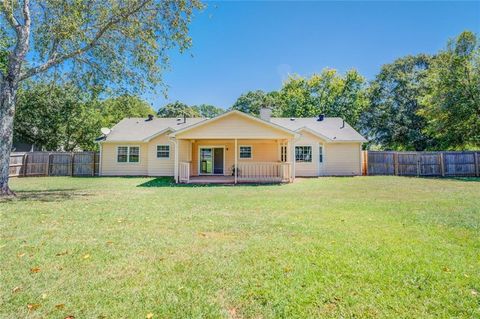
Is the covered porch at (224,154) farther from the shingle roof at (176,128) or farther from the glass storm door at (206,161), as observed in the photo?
the shingle roof at (176,128)

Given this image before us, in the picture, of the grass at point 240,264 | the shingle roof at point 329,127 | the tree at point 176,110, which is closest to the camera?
the grass at point 240,264

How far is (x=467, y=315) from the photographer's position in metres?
2.62

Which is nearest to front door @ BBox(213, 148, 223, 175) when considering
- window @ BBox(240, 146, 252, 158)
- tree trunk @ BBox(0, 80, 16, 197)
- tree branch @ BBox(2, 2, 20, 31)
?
window @ BBox(240, 146, 252, 158)

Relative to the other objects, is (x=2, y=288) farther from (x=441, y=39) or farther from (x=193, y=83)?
(x=441, y=39)

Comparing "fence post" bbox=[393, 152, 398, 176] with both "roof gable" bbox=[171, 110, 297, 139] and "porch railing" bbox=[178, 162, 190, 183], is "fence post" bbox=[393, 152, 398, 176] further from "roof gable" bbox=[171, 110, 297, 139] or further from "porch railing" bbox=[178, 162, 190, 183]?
"porch railing" bbox=[178, 162, 190, 183]

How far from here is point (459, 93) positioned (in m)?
19.8

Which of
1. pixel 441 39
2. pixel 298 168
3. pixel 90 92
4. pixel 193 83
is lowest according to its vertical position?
pixel 298 168

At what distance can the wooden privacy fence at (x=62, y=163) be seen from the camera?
19734mm

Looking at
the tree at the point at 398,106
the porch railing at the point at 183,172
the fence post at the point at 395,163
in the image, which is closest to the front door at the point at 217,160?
the porch railing at the point at 183,172

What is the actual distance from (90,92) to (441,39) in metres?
27.2

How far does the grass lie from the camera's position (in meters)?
2.76

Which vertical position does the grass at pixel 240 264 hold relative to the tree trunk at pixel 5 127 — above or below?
below

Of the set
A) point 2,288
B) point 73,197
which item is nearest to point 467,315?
point 2,288

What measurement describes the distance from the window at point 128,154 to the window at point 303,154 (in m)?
11.6
